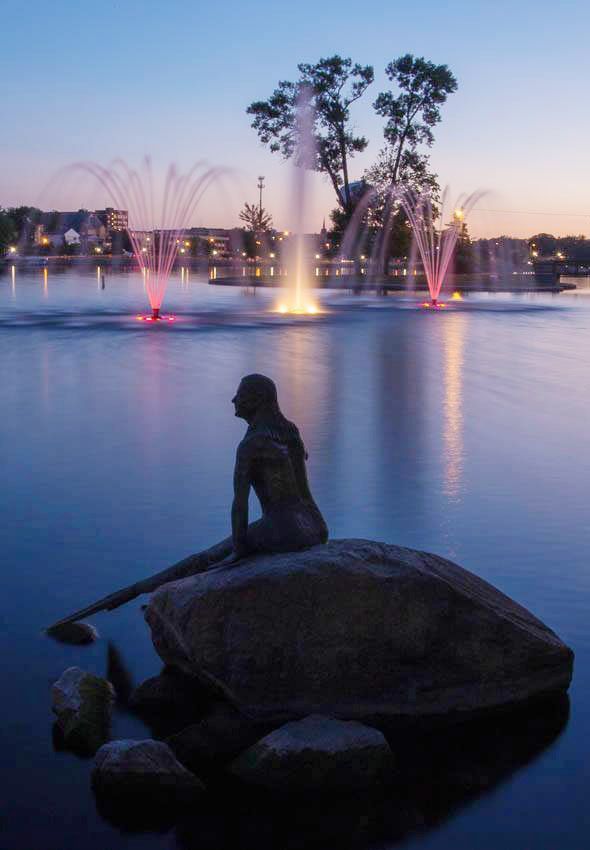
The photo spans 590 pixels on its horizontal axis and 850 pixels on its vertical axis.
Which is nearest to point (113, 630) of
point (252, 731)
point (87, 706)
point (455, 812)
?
point (87, 706)

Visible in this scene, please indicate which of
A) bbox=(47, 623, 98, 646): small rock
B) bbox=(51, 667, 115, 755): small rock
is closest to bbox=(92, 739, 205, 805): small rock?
bbox=(51, 667, 115, 755): small rock

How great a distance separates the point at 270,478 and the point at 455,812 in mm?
2091

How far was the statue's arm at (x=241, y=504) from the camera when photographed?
601 cm

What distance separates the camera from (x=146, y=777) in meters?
5.05

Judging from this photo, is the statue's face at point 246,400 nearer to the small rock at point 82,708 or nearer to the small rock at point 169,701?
the small rock at point 169,701

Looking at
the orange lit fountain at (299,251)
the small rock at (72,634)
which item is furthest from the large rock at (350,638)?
the orange lit fountain at (299,251)

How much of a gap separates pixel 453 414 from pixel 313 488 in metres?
5.38

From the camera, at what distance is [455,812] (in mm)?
5086

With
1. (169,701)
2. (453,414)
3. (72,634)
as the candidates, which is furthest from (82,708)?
(453,414)

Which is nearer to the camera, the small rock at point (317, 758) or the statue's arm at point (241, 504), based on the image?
the small rock at point (317, 758)

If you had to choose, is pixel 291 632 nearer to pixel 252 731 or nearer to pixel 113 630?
pixel 252 731

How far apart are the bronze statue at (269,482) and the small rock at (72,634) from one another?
115cm

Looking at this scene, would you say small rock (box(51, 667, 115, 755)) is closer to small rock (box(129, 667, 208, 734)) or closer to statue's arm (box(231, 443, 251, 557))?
small rock (box(129, 667, 208, 734))

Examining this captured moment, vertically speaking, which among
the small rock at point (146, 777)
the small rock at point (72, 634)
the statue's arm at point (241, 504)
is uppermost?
the statue's arm at point (241, 504)
